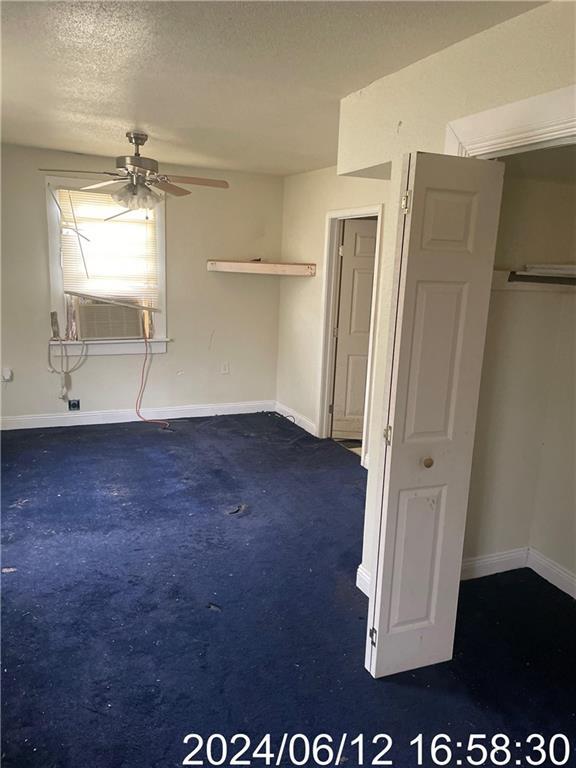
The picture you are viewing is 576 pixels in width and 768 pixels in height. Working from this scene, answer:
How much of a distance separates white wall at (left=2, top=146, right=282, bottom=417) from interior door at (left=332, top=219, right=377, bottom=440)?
3.41 feet

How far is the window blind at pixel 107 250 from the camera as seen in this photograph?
15.6 feet

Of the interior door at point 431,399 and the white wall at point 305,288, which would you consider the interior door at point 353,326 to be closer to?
the white wall at point 305,288

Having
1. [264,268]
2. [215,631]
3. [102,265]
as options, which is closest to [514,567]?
[215,631]

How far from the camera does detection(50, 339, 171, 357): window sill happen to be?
4938mm

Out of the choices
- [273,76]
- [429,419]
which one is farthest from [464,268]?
[273,76]

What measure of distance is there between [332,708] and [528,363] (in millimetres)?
1794

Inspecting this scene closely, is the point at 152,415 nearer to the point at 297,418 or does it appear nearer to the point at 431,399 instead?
the point at 297,418

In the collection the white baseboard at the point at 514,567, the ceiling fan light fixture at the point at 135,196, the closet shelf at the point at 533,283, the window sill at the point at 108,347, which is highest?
the ceiling fan light fixture at the point at 135,196

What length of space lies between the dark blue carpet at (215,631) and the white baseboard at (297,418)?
1194mm

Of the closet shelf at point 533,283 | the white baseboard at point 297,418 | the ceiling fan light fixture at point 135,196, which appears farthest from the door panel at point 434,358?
the white baseboard at point 297,418

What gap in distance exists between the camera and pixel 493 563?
2.91 metres

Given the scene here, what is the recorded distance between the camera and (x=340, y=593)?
275 centimetres

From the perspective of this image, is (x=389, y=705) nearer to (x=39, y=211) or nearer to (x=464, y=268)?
(x=464, y=268)

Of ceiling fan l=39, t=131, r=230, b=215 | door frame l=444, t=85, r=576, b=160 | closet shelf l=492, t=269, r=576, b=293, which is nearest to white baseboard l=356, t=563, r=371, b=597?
closet shelf l=492, t=269, r=576, b=293
